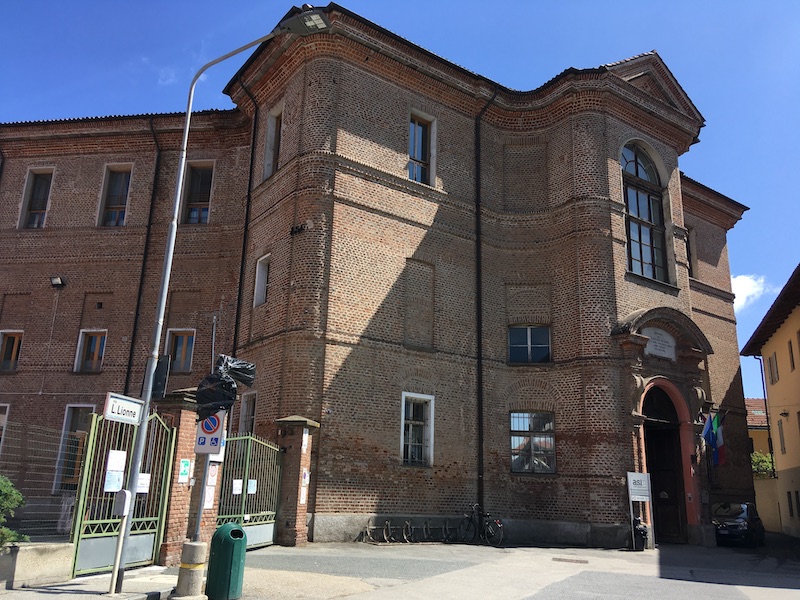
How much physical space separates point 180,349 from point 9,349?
20.6 ft

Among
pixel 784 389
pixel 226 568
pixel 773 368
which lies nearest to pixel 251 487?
pixel 226 568

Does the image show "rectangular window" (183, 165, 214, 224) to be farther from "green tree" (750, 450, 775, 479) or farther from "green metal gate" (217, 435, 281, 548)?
"green tree" (750, 450, 775, 479)

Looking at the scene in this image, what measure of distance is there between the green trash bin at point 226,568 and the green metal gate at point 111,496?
155 centimetres

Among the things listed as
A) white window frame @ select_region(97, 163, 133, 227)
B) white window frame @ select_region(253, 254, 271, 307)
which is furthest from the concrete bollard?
white window frame @ select_region(97, 163, 133, 227)

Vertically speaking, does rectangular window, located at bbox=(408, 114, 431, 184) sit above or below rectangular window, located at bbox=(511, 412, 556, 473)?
above

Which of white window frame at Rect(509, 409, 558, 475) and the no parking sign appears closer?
the no parking sign

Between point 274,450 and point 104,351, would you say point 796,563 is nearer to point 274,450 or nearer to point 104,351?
point 274,450

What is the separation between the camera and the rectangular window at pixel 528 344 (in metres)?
21.1

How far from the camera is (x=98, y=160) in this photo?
25016 millimetres

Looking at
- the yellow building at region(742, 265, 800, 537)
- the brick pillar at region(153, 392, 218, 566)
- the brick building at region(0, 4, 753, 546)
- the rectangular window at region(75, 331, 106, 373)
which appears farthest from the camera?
the yellow building at region(742, 265, 800, 537)

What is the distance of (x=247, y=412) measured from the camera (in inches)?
742

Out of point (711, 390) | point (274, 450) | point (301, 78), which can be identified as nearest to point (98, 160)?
point (301, 78)

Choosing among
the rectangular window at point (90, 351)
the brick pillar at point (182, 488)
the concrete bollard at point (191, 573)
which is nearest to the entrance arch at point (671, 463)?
the brick pillar at point (182, 488)

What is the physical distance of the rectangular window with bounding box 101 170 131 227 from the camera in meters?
24.7
